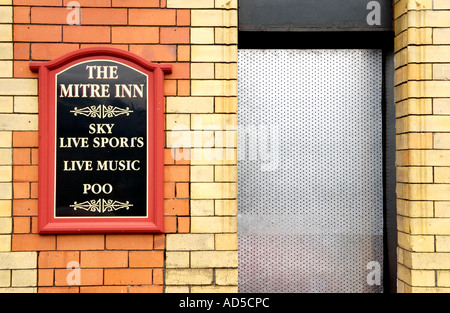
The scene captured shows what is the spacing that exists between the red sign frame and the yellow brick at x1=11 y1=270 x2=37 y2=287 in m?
0.33

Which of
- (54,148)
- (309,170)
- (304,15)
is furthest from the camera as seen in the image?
(309,170)

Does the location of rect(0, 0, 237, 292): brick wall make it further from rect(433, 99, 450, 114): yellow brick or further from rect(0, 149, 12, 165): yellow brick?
rect(433, 99, 450, 114): yellow brick

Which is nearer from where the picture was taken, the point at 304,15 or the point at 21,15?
the point at 21,15

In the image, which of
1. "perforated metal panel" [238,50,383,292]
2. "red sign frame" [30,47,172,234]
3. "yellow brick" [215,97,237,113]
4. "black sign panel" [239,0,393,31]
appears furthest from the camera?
"perforated metal panel" [238,50,383,292]

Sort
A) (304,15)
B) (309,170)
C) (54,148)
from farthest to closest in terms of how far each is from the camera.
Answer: (309,170) → (304,15) → (54,148)

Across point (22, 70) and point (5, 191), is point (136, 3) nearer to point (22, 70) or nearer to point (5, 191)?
point (22, 70)

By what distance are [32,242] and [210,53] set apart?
1970mm

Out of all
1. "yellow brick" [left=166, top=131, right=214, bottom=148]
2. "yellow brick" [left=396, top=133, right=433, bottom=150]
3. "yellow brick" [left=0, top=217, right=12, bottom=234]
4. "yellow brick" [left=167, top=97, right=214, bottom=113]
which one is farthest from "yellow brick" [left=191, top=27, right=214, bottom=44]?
"yellow brick" [left=0, top=217, right=12, bottom=234]

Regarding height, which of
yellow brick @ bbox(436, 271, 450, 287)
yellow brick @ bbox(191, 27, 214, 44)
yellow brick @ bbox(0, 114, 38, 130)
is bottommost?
yellow brick @ bbox(436, 271, 450, 287)

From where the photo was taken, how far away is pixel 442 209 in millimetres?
3078

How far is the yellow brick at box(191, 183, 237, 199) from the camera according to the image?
310cm

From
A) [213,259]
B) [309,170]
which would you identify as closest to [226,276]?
[213,259]

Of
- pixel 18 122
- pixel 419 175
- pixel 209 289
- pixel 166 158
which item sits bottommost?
pixel 209 289

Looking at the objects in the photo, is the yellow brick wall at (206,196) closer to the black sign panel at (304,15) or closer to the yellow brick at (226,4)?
the yellow brick at (226,4)
